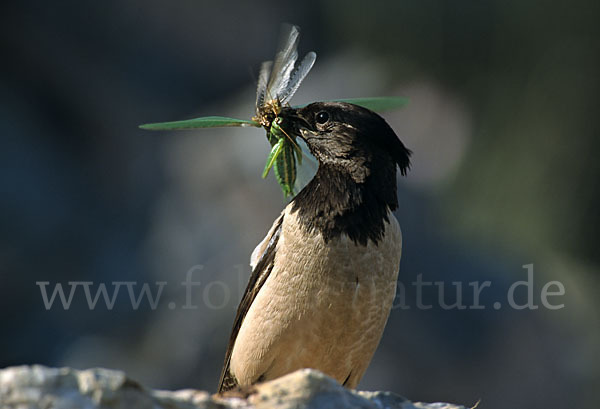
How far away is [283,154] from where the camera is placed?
4.22 m

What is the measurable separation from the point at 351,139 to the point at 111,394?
195cm

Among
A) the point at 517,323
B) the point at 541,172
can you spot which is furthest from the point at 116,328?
the point at 541,172

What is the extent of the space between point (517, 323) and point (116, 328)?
4794 millimetres

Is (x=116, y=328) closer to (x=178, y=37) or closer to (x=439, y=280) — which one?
(x=439, y=280)

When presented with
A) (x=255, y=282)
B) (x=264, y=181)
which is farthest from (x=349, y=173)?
(x=264, y=181)

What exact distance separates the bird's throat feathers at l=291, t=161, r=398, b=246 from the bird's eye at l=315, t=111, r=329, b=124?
219mm

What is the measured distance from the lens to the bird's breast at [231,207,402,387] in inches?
150

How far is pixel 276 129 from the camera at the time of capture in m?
4.16

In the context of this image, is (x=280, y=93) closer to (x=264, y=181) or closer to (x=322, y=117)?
(x=322, y=117)

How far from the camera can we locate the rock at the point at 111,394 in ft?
7.66

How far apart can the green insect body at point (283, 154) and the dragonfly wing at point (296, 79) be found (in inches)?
4.7

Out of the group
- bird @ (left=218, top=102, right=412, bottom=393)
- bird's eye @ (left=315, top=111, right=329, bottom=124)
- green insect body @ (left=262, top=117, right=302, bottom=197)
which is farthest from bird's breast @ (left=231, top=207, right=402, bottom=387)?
bird's eye @ (left=315, top=111, right=329, bottom=124)

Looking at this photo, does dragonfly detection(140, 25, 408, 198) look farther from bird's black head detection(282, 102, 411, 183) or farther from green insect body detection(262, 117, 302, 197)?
bird's black head detection(282, 102, 411, 183)

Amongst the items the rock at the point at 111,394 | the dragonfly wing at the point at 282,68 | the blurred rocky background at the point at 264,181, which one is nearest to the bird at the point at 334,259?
the dragonfly wing at the point at 282,68
